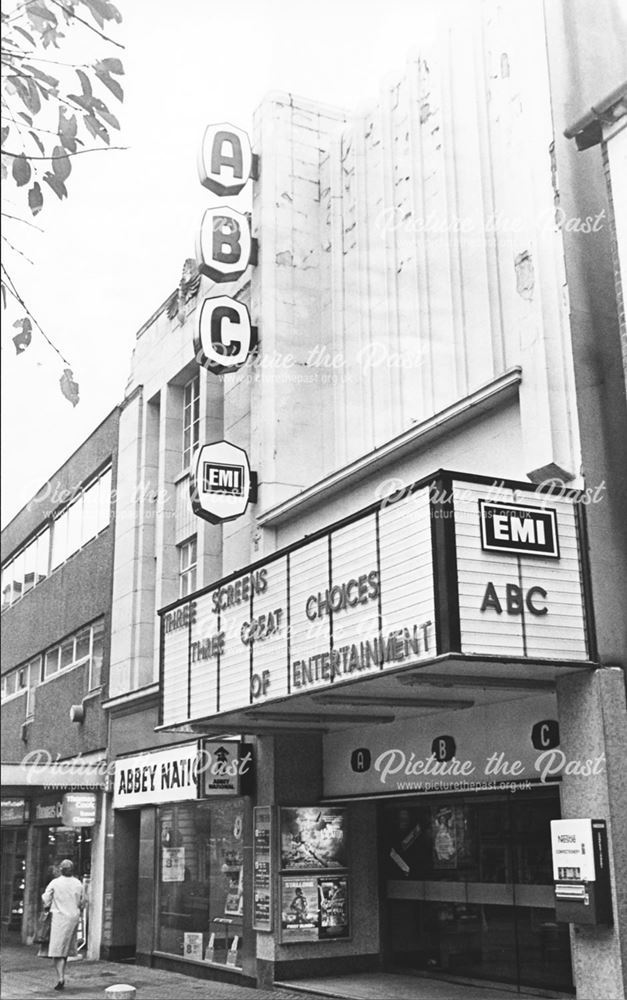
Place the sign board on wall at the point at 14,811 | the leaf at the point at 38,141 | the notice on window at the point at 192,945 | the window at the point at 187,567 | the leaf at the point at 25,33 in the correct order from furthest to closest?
the sign board on wall at the point at 14,811
the window at the point at 187,567
the notice on window at the point at 192,945
the leaf at the point at 38,141
the leaf at the point at 25,33

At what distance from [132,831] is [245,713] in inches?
324

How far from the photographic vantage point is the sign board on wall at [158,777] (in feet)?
57.3

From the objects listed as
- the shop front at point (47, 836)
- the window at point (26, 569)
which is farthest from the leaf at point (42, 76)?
the window at point (26, 569)

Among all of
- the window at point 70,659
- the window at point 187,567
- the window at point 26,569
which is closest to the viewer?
the window at point 187,567

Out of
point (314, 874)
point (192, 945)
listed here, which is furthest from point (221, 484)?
Answer: point (192, 945)

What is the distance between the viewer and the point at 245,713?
14.2 meters

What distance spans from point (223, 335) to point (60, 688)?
12.3 meters

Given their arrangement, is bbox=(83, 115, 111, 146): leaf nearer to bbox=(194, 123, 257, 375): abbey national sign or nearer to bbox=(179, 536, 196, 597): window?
bbox=(194, 123, 257, 375): abbey national sign

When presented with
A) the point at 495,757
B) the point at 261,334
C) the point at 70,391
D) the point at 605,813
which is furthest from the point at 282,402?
the point at 70,391

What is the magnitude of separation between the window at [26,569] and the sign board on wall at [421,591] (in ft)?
59.2

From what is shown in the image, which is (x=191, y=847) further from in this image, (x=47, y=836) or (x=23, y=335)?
(x=23, y=335)

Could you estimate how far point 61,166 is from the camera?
5.83 metres

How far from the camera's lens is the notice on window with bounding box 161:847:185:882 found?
61.8 ft

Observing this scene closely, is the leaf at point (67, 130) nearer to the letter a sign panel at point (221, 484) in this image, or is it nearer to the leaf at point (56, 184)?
the leaf at point (56, 184)
